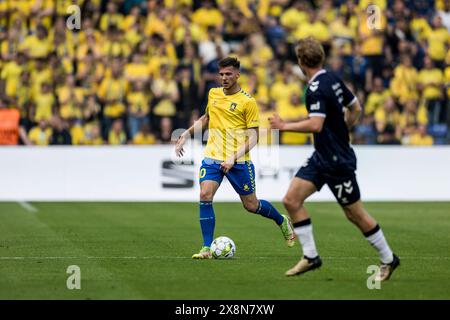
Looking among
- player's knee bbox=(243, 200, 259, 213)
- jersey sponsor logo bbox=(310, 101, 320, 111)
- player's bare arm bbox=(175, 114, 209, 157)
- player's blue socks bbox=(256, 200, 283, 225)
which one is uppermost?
jersey sponsor logo bbox=(310, 101, 320, 111)

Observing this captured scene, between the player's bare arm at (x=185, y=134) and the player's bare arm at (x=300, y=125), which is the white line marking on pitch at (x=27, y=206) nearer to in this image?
the player's bare arm at (x=185, y=134)

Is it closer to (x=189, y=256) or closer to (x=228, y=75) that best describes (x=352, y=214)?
(x=228, y=75)

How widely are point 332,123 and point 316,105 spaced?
0.30m

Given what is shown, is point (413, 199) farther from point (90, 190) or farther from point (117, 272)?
point (117, 272)

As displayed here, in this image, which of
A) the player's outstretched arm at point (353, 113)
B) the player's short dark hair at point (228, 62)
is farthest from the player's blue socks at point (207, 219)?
the player's outstretched arm at point (353, 113)

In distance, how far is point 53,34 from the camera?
2497 centimetres

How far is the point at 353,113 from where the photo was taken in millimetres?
9867

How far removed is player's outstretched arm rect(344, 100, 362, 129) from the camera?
9828 millimetres

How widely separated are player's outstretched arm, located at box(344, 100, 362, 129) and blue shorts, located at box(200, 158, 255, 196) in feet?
8.70

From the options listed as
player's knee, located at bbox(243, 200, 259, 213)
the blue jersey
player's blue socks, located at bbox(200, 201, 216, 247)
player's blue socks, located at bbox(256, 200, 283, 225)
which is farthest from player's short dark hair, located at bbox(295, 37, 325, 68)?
player's blue socks, located at bbox(256, 200, 283, 225)

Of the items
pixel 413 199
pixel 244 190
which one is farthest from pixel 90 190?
pixel 244 190

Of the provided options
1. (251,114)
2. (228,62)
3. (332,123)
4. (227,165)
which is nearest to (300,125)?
(332,123)

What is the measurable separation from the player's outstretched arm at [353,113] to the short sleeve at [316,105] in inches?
15.3

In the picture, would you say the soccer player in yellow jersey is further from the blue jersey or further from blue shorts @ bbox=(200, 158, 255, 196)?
the blue jersey
